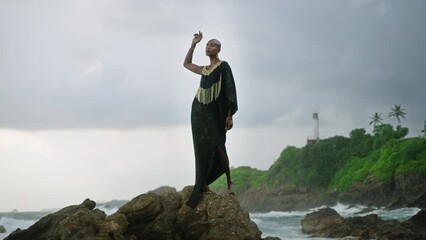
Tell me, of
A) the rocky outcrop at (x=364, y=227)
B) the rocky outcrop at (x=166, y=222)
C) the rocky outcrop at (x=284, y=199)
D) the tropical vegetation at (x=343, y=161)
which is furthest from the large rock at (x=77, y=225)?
the rocky outcrop at (x=284, y=199)

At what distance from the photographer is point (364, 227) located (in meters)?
27.3

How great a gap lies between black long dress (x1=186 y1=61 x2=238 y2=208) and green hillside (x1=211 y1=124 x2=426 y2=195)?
56.0 metres

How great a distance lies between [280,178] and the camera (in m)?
83.5

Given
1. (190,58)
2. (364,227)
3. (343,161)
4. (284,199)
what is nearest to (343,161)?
(343,161)

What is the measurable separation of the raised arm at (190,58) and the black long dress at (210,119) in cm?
30

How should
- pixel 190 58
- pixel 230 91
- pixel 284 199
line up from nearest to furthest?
1. pixel 230 91
2. pixel 190 58
3. pixel 284 199

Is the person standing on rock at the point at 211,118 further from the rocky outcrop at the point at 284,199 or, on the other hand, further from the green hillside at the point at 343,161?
the rocky outcrop at the point at 284,199

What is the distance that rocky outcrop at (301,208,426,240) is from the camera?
76.7 feet

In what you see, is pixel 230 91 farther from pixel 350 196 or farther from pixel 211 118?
pixel 350 196

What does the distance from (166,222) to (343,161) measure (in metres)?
72.2

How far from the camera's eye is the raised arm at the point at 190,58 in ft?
33.6

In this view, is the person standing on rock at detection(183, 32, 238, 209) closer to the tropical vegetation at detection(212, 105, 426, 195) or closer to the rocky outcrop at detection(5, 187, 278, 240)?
the rocky outcrop at detection(5, 187, 278, 240)

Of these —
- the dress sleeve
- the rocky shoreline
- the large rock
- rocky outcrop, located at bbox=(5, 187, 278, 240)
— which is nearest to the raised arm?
the dress sleeve

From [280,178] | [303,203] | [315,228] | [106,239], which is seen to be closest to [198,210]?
Result: [106,239]
